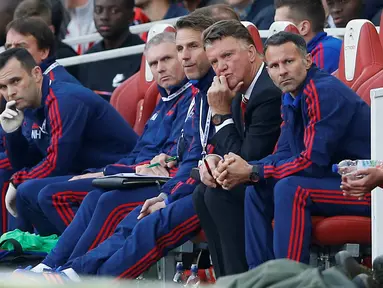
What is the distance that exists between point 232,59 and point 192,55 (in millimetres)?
526

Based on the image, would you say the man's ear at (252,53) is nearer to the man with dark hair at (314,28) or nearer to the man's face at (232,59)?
the man's face at (232,59)

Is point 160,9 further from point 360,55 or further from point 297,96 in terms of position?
point 297,96

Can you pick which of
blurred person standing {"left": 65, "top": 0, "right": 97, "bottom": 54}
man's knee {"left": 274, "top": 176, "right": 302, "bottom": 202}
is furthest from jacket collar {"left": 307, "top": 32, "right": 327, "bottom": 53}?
blurred person standing {"left": 65, "top": 0, "right": 97, "bottom": 54}

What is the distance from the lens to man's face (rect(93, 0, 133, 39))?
34.7ft

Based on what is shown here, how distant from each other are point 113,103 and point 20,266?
2085 millimetres

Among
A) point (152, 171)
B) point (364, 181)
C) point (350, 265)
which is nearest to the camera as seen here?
point (350, 265)

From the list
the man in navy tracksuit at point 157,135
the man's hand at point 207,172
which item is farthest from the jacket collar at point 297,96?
the man in navy tracksuit at point 157,135

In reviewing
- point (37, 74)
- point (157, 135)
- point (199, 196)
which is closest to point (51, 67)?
point (37, 74)

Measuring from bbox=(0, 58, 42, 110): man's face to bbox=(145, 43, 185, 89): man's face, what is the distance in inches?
39.4

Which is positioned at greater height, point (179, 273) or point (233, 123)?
point (233, 123)

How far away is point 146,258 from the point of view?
6695 millimetres

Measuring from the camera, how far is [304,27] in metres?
8.08

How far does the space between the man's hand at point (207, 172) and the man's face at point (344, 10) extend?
265 centimetres

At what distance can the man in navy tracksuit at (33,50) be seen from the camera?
29.0 ft
